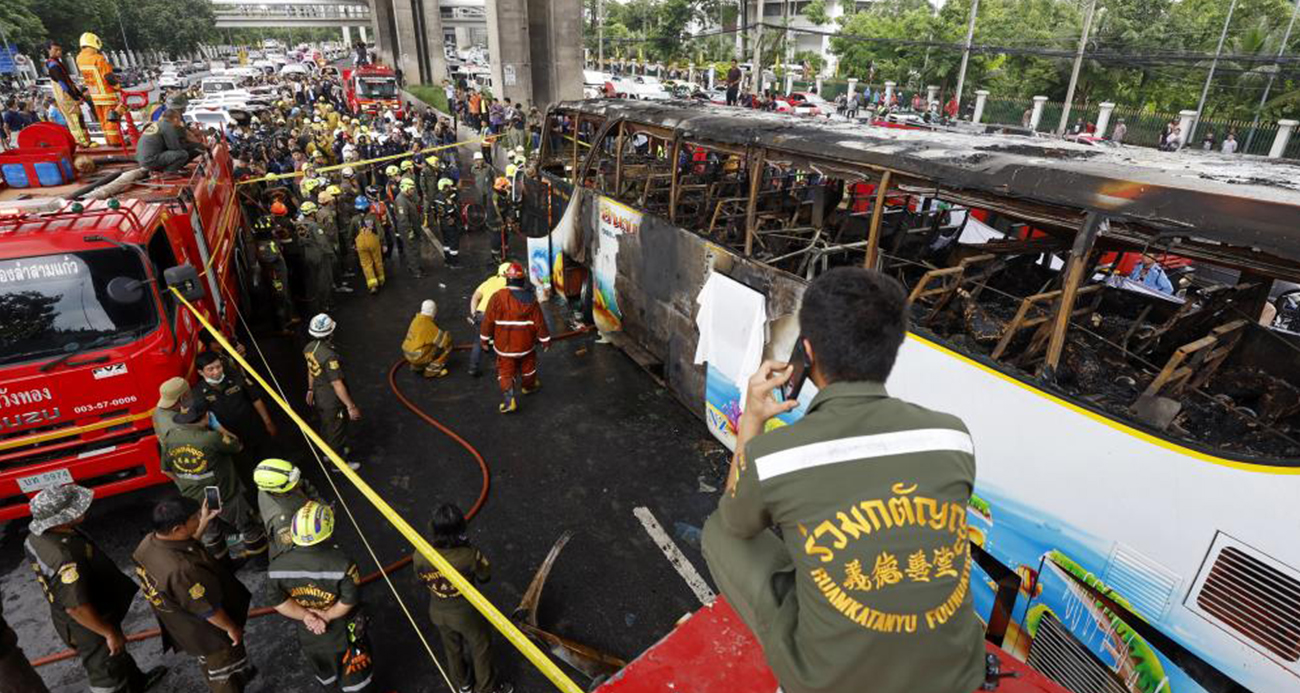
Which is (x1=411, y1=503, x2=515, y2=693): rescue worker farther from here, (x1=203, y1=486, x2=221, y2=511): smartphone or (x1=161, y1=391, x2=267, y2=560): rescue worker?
(x1=203, y1=486, x2=221, y2=511): smartphone

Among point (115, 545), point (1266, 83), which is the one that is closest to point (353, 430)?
point (115, 545)

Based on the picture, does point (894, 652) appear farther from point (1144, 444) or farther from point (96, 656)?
point (96, 656)

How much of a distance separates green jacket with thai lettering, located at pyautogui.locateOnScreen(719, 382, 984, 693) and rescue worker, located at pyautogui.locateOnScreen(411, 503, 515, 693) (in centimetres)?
254

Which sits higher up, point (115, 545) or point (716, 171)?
point (716, 171)

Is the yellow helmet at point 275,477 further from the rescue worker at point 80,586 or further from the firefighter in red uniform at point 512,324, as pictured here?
the firefighter in red uniform at point 512,324

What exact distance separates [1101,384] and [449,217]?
10887 millimetres

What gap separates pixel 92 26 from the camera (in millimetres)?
50000

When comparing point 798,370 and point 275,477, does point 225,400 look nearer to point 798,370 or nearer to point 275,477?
point 275,477

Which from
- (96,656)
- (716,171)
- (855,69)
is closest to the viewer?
(96,656)

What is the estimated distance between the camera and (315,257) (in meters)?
9.55

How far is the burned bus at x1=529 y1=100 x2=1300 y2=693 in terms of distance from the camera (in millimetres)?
2877

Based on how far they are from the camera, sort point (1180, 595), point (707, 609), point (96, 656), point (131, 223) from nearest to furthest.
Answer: point (707, 609)
point (1180, 595)
point (96, 656)
point (131, 223)

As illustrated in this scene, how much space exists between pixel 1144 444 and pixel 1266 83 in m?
32.4

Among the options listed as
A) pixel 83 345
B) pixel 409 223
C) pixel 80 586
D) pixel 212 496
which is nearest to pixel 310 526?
pixel 80 586
